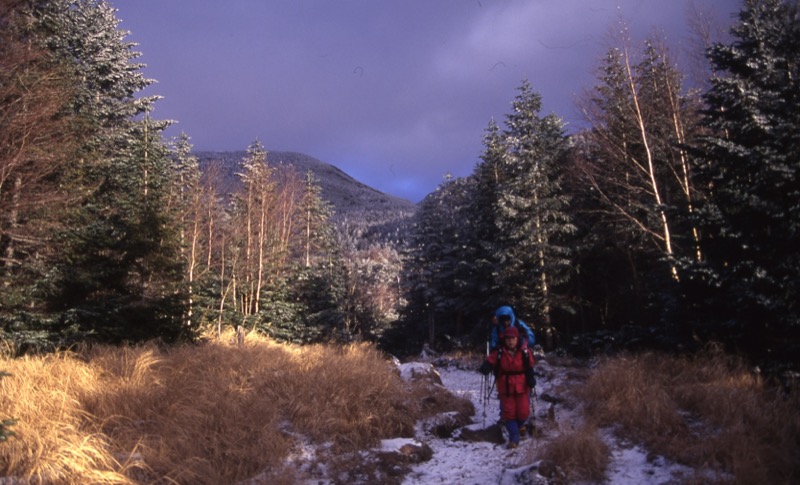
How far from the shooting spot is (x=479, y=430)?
689 cm

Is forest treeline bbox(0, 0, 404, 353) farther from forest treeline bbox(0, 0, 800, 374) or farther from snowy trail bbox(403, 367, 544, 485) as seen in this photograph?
snowy trail bbox(403, 367, 544, 485)

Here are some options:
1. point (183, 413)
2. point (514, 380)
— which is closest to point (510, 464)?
point (514, 380)

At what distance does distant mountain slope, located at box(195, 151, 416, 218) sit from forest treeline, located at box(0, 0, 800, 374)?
98.2 meters

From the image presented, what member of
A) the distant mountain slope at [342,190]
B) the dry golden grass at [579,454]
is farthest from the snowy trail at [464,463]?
the distant mountain slope at [342,190]

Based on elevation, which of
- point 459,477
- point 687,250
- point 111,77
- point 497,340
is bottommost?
point 459,477

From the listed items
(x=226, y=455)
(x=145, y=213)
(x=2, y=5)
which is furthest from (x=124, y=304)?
(x=226, y=455)

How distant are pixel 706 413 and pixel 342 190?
5721 inches

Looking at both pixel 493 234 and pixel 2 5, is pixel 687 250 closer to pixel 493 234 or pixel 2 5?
pixel 493 234

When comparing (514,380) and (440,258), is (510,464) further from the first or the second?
(440,258)

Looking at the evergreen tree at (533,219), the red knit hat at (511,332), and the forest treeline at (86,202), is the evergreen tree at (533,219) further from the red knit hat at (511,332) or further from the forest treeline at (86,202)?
the red knit hat at (511,332)

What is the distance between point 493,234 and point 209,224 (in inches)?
592

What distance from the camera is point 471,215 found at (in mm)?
26500

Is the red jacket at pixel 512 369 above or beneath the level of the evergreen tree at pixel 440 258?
beneath

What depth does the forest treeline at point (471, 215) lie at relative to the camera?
322 inches
